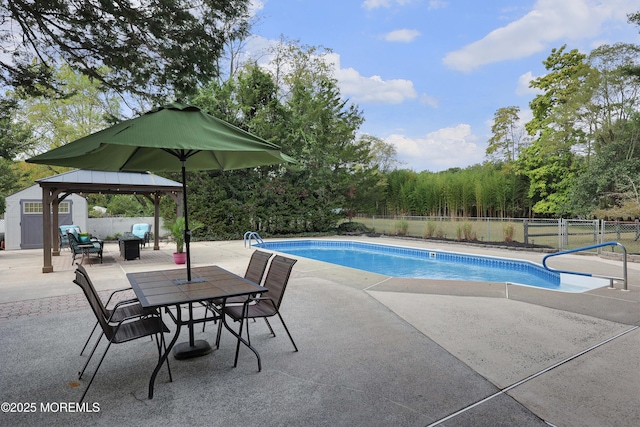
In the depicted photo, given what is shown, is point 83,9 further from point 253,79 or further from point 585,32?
point 585,32

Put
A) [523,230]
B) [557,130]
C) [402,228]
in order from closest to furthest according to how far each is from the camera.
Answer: [523,230], [402,228], [557,130]

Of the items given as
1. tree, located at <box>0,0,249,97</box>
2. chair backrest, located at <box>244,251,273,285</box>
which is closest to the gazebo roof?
tree, located at <box>0,0,249,97</box>

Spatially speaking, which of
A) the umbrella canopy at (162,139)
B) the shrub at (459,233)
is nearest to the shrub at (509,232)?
the shrub at (459,233)

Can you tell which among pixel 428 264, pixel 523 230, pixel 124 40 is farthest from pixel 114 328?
pixel 523 230

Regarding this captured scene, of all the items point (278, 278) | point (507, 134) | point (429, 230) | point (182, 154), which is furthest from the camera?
point (507, 134)

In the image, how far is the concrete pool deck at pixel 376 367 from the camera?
7.30ft

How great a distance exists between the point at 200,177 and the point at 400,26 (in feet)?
31.5

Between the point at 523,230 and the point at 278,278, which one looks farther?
the point at 523,230

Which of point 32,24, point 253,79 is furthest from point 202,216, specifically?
point 32,24

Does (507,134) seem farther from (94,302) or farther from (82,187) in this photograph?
(94,302)

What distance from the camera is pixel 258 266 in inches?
153

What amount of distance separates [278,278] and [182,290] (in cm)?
88

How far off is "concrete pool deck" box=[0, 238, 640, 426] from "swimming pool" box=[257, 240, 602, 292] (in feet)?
8.57

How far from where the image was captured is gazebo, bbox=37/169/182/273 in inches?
303
